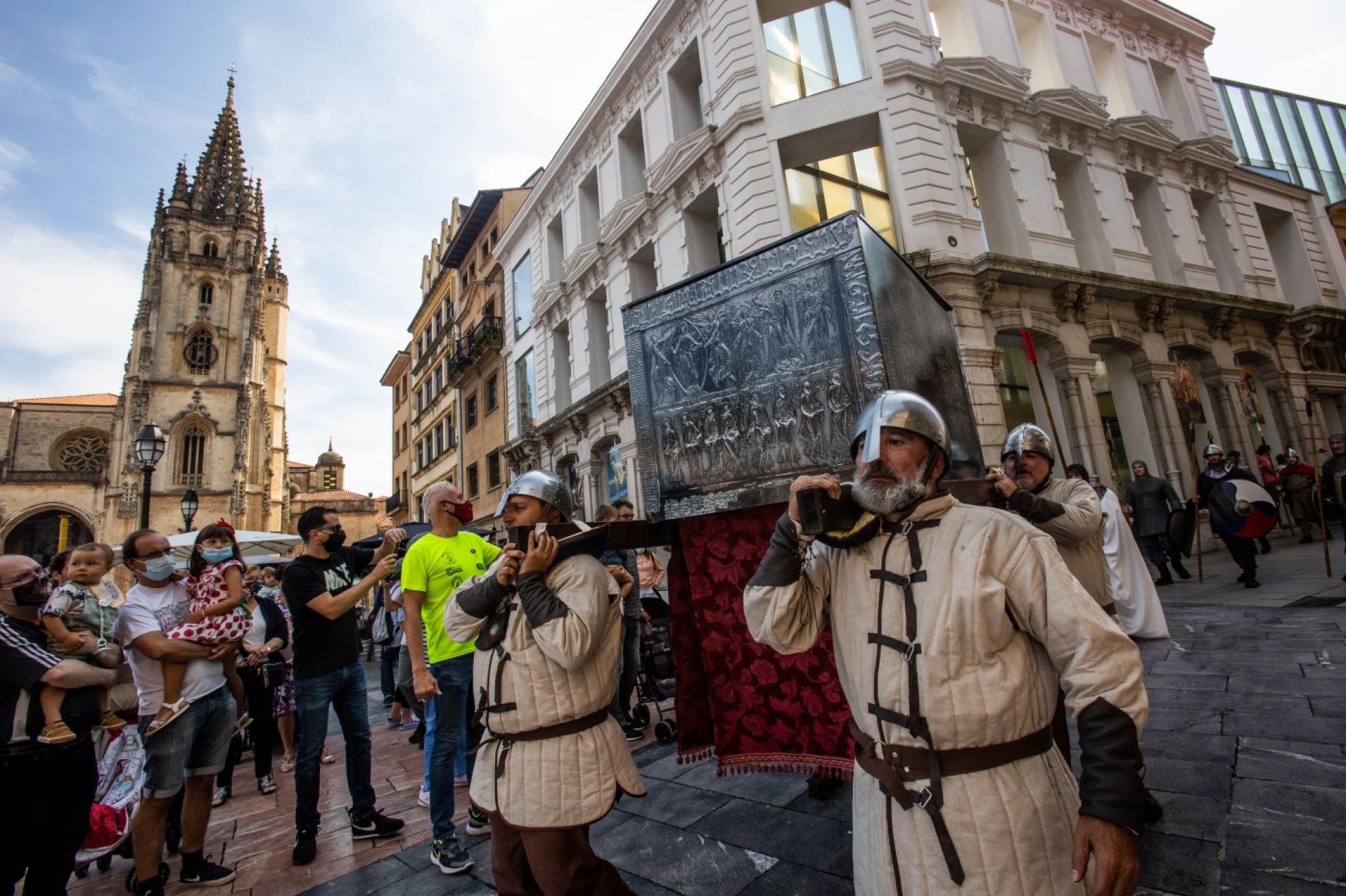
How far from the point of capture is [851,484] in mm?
1667

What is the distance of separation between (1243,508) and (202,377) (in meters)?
57.1

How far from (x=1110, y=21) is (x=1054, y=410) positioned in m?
10.6

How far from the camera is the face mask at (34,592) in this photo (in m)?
2.67

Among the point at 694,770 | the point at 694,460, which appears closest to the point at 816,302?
the point at 694,460

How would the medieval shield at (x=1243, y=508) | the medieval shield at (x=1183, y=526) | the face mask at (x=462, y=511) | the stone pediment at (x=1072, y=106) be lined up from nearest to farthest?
the face mask at (x=462, y=511) < the medieval shield at (x=1243, y=508) < the medieval shield at (x=1183, y=526) < the stone pediment at (x=1072, y=106)

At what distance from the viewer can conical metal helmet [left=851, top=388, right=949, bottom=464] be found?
163cm

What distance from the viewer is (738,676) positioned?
9.78 feet

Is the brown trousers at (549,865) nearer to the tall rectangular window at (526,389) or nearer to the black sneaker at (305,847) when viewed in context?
the black sneaker at (305,847)

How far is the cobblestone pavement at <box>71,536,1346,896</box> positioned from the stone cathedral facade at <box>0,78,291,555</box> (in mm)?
45517

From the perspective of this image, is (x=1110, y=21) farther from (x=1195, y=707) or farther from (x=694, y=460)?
(x=694, y=460)

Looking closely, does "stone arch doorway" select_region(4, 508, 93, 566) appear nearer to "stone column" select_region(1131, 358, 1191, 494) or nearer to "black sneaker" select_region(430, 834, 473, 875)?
"black sneaker" select_region(430, 834, 473, 875)

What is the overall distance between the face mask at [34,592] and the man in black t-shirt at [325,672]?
3.16 feet

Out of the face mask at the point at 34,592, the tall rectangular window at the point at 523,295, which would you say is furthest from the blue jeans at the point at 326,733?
the tall rectangular window at the point at 523,295

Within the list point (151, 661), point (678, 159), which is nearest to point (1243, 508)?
point (151, 661)
